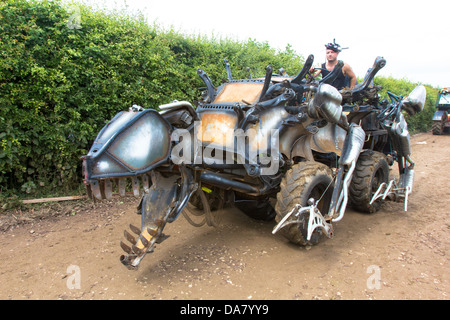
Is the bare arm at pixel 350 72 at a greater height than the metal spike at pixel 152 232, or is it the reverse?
the bare arm at pixel 350 72

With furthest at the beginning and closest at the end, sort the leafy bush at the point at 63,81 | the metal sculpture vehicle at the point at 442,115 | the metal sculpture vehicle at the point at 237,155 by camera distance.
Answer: the metal sculpture vehicle at the point at 442,115, the leafy bush at the point at 63,81, the metal sculpture vehicle at the point at 237,155

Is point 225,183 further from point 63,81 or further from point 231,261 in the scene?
point 63,81

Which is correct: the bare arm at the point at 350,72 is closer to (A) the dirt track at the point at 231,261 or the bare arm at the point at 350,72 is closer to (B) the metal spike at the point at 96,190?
(A) the dirt track at the point at 231,261

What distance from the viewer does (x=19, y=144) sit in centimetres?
525

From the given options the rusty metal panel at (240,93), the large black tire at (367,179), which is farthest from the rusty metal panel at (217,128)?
the large black tire at (367,179)

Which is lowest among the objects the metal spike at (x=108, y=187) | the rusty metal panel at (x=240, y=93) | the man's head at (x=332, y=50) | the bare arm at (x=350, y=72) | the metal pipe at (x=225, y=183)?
the metal pipe at (x=225, y=183)

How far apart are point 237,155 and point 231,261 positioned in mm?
1269

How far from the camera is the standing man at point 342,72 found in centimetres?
562

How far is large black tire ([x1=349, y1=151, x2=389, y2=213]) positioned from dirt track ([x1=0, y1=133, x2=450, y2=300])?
22 cm

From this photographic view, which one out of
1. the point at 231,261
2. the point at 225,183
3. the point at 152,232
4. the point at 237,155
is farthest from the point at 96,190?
the point at 231,261

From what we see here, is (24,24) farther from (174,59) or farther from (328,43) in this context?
(328,43)

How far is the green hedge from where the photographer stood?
5180 mm

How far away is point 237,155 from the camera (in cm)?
384

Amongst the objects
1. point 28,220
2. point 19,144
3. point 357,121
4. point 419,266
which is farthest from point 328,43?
point 28,220
